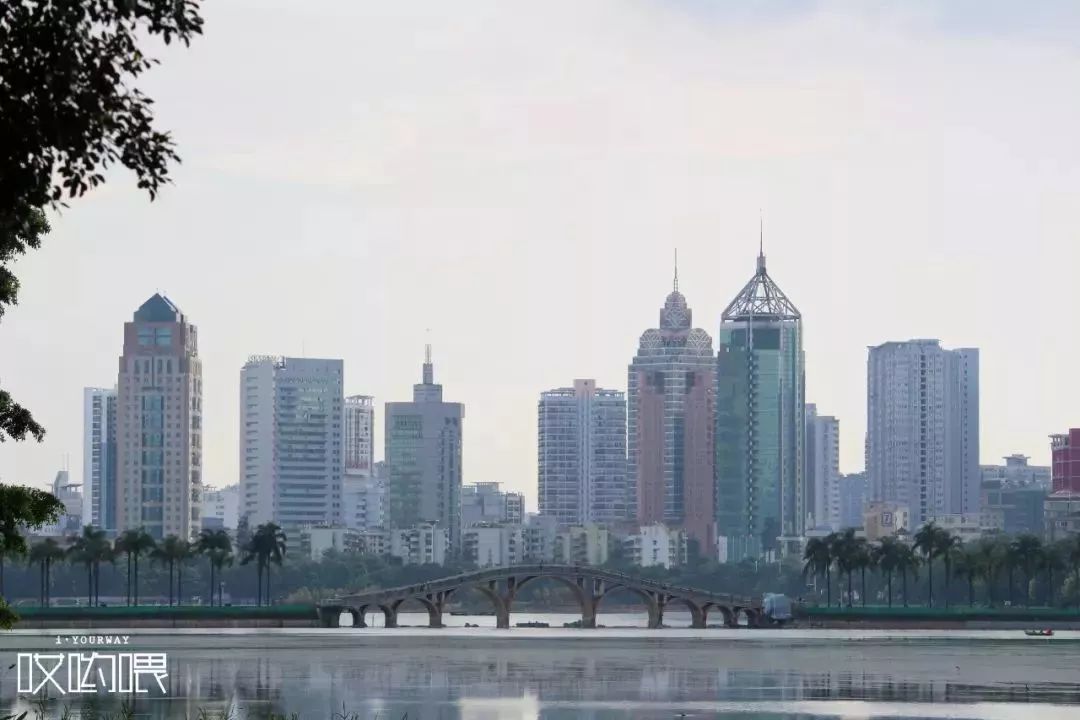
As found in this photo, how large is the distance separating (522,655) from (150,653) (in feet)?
90.4

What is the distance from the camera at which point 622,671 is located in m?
146

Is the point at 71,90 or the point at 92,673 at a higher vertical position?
the point at 71,90

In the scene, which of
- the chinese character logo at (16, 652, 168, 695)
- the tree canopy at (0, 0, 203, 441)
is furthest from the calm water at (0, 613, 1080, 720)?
the tree canopy at (0, 0, 203, 441)

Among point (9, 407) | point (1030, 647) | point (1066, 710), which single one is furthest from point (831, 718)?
point (1030, 647)

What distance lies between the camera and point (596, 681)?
134000 mm

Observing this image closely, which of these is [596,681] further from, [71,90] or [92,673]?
[71,90]

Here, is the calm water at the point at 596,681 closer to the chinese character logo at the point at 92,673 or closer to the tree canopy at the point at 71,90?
the chinese character logo at the point at 92,673

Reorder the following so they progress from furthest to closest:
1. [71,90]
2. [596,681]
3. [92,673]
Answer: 1. [596,681]
2. [92,673]
3. [71,90]

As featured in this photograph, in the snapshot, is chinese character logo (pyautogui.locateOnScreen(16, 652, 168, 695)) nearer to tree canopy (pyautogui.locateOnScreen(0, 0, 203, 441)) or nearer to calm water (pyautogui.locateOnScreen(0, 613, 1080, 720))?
calm water (pyautogui.locateOnScreen(0, 613, 1080, 720))

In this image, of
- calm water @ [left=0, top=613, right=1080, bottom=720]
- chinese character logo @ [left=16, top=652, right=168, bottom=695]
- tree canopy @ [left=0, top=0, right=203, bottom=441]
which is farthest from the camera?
chinese character logo @ [left=16, top=652, right=168, bottom=695]

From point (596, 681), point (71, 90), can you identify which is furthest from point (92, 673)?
point (71, 90)

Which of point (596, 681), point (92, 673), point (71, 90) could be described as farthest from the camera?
point (596, 681)

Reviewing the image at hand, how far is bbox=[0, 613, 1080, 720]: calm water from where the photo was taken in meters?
106

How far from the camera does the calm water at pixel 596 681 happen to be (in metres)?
106
